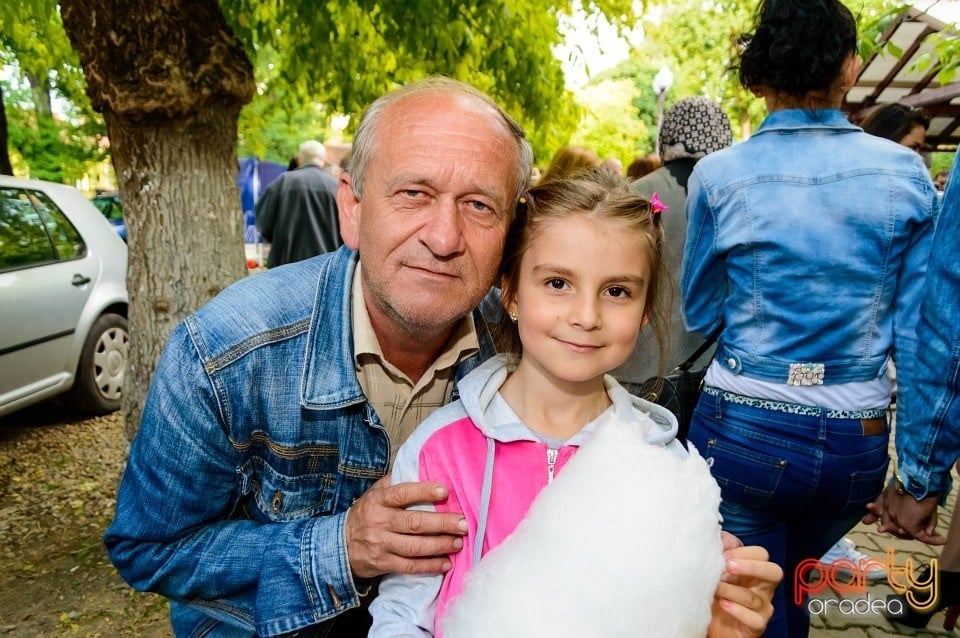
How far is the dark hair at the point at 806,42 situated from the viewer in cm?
216

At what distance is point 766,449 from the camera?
2.11 m

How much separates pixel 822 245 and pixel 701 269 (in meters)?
0.41

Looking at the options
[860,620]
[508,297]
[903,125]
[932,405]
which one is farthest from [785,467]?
[903,125]

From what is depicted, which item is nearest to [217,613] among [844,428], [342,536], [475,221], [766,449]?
[342,536]

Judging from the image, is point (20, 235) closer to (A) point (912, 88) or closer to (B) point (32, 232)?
(B) point (32, 232)

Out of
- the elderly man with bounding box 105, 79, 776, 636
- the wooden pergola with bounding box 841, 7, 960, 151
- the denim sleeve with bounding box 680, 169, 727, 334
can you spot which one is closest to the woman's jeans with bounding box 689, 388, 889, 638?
the denim sleeve with bounding box 680, 169, 727, 334

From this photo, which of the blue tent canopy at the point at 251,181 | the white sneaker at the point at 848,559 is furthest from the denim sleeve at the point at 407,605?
the blue tent canopy at the point at 251,181

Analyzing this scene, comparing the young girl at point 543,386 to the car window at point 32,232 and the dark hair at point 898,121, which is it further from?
the car window at point 32,232

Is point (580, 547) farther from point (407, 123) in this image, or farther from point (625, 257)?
point (407, 123)

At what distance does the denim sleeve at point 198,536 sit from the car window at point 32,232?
4.15m

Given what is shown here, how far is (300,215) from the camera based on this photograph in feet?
22.0

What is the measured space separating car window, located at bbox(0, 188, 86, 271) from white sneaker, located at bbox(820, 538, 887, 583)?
588 cm

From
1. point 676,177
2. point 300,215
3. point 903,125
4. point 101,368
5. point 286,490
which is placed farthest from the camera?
point 300,215

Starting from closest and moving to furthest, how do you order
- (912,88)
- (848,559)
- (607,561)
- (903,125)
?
(607,561) → (848,559) → (903,125) → (912,88)
